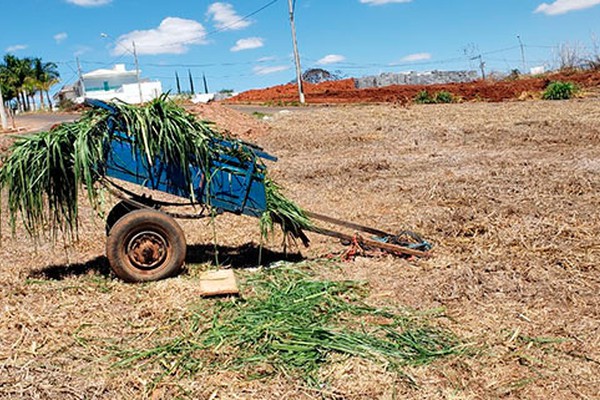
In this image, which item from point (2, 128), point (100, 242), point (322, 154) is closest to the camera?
point (100, 242)

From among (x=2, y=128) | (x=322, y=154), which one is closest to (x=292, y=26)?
(x=2, y=128)

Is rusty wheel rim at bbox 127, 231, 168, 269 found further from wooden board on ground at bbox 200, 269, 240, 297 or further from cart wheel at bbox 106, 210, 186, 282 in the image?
wooden board on ground at bbox 200, 269, 240, 297

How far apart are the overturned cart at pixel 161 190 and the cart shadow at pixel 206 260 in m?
0.50

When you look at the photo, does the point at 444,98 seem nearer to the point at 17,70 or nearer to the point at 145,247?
the point at 145,247

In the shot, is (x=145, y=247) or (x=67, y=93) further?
(x=67, y=93)

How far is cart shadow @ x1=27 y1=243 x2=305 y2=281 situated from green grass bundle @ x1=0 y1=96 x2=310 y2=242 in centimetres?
64

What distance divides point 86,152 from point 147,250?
95 cm

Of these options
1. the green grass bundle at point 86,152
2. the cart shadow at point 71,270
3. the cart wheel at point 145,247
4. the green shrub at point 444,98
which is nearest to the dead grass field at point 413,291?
the cart shadow at point 71,270

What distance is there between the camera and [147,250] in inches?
185

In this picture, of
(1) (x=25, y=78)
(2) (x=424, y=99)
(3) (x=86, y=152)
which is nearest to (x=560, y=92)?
(2) (x=424, y=99)

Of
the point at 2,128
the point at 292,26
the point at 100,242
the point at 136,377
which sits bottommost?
the point at 136,377

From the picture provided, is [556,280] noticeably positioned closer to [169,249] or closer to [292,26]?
[169,249]

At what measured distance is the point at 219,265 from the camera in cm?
538

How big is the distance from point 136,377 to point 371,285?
215cm
